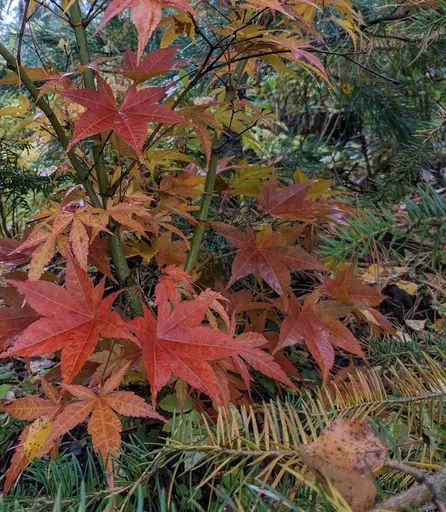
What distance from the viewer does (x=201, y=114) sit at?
0.64m

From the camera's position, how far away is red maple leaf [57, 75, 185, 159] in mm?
485

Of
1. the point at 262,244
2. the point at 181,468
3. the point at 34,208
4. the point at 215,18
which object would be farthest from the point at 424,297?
the point at 34,208

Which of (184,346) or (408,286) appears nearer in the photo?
(184,346)

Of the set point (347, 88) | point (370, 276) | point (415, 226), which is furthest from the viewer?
point (347, 88)

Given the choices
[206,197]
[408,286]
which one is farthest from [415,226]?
[408,286]

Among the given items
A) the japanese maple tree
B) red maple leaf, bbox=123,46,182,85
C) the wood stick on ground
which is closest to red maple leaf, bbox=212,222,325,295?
the japanese maple tree

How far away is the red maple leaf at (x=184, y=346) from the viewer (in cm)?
44

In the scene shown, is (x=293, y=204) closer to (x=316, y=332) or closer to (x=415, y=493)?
(x=316, y=332)

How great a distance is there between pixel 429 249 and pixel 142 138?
91 centimetres

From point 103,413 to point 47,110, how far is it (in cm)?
41

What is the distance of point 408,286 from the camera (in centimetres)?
108

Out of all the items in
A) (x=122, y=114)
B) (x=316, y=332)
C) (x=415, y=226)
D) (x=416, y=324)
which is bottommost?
(x=416, y=324)

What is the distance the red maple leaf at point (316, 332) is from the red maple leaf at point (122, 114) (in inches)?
13.3

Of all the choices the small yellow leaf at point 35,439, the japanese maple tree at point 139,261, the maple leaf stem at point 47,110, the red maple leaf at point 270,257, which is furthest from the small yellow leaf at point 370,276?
the small yellow leaf at point 35,439
